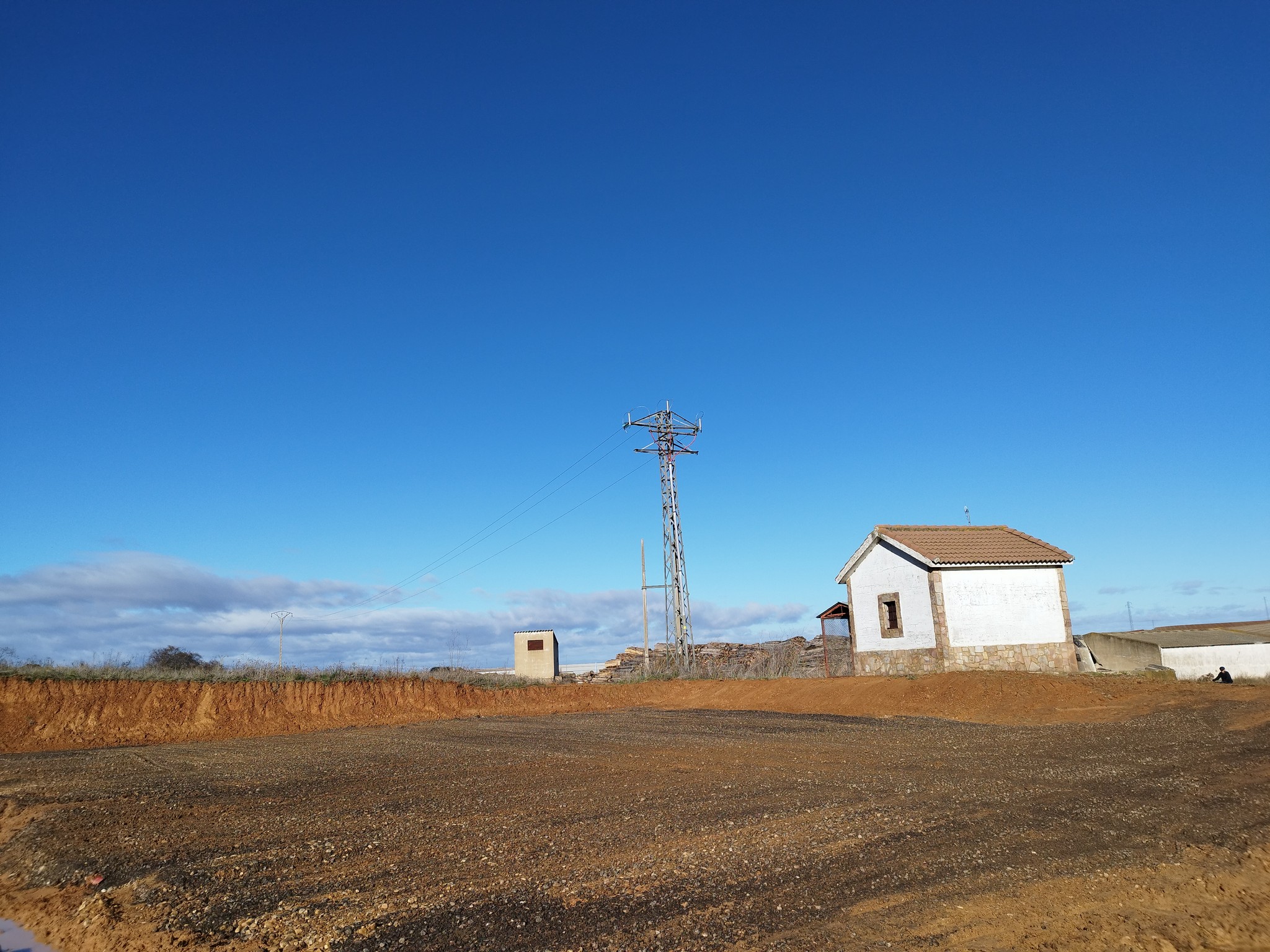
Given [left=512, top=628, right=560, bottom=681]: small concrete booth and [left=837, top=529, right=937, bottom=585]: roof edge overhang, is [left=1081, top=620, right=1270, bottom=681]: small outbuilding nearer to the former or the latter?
[left=837, top=529, right=937, bottom=585]: roof edge overhang

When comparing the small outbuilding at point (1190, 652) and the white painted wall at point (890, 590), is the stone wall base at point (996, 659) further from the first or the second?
the small outbuilding at point (1190, 652)

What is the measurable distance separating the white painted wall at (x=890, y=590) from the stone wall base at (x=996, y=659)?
18.9 inches

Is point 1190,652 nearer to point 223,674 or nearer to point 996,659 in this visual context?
point 996,659

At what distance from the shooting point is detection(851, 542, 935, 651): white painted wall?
1048 inches

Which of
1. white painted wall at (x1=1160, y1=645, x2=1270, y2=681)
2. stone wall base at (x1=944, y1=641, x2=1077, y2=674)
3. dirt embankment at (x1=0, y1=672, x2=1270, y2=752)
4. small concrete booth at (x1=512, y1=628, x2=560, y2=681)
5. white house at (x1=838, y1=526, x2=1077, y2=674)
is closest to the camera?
dirt embankment at (x1=0, y1=672, x2=1270, y2=752)

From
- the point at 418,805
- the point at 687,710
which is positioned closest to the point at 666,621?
the point at 687,710

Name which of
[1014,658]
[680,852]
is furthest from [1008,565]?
[680,852]

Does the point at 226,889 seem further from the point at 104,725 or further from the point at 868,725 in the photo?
the point at 104,725

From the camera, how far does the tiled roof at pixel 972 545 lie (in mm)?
26703

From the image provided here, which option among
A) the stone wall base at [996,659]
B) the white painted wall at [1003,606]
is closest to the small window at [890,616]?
the stone wall base at [996,659]

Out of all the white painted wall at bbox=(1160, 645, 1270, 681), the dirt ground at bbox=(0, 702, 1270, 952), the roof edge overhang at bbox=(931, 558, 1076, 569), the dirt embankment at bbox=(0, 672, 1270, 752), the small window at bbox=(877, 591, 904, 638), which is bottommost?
the dirt ground at bbox=(0, 702, 1270, 952)

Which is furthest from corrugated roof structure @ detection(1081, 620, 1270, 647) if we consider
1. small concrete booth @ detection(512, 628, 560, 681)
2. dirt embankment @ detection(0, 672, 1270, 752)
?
small concrete booth @ detection(512, 628, 560, 681)

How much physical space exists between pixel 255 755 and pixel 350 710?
12418 millimetres

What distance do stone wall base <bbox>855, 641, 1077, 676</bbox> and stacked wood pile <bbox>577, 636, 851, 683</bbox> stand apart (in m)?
5.03
